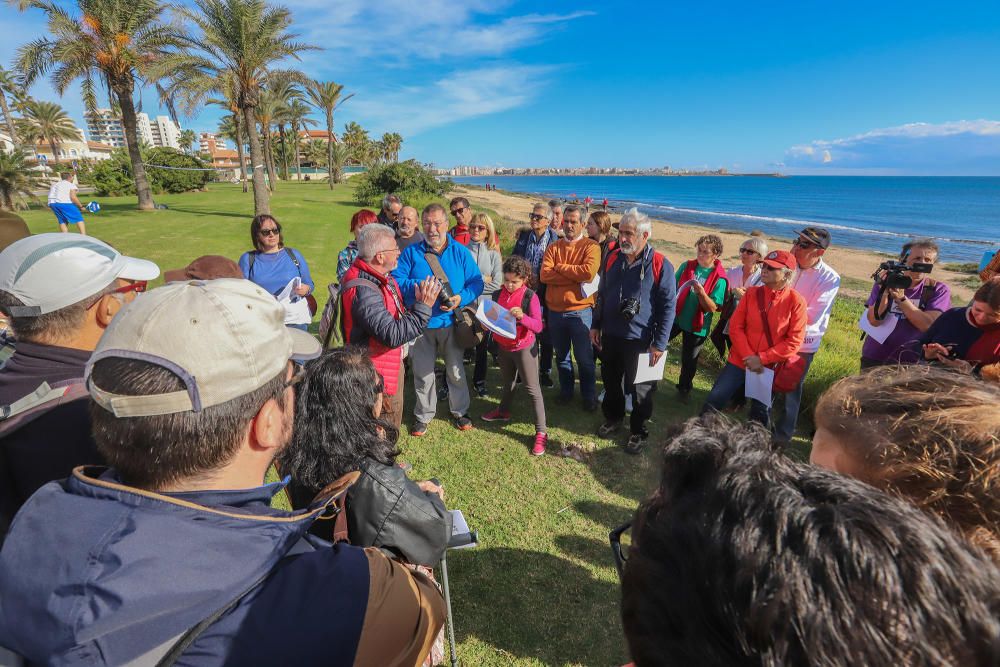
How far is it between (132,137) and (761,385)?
2317 cm

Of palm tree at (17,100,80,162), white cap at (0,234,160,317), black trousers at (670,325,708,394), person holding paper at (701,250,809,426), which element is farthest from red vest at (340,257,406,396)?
palm tree at (17,100,80,162)

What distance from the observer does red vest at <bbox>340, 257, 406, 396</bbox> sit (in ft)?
11.1

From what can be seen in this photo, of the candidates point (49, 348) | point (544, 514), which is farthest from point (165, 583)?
point (544, 514)

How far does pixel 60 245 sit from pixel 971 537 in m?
3.02

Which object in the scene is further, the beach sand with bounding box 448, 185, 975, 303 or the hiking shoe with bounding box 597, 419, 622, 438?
the beach sand with bounding box 448, 185, 975, 303

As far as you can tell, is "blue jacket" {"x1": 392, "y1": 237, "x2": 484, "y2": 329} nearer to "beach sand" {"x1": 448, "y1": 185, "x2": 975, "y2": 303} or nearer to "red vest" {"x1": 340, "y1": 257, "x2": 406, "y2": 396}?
"red vest" {"x1": 340, "y1": 257, "x2": 406, "y2": 396}

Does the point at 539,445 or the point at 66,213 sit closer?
the point at 539,445

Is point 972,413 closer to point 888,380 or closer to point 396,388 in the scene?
point 888,380

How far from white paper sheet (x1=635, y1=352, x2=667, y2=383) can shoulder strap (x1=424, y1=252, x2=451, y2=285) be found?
2035mm

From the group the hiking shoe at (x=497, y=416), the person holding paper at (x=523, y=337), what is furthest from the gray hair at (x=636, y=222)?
the hiking shoe at (x=497, y=416)

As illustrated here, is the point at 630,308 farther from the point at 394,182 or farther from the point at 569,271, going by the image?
the point at 394,182

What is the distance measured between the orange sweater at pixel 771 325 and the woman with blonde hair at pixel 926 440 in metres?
2.83

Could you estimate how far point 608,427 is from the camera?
4691mm

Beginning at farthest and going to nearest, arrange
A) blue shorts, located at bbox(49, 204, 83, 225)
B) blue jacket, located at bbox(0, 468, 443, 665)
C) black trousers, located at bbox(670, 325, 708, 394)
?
blue shorts, located at bbox(49, 204, 83, 225)
black trousers, located at bbox(670, 325, 708, 394)
blue jacket, located at bbox(0, 468, 443, 665)
